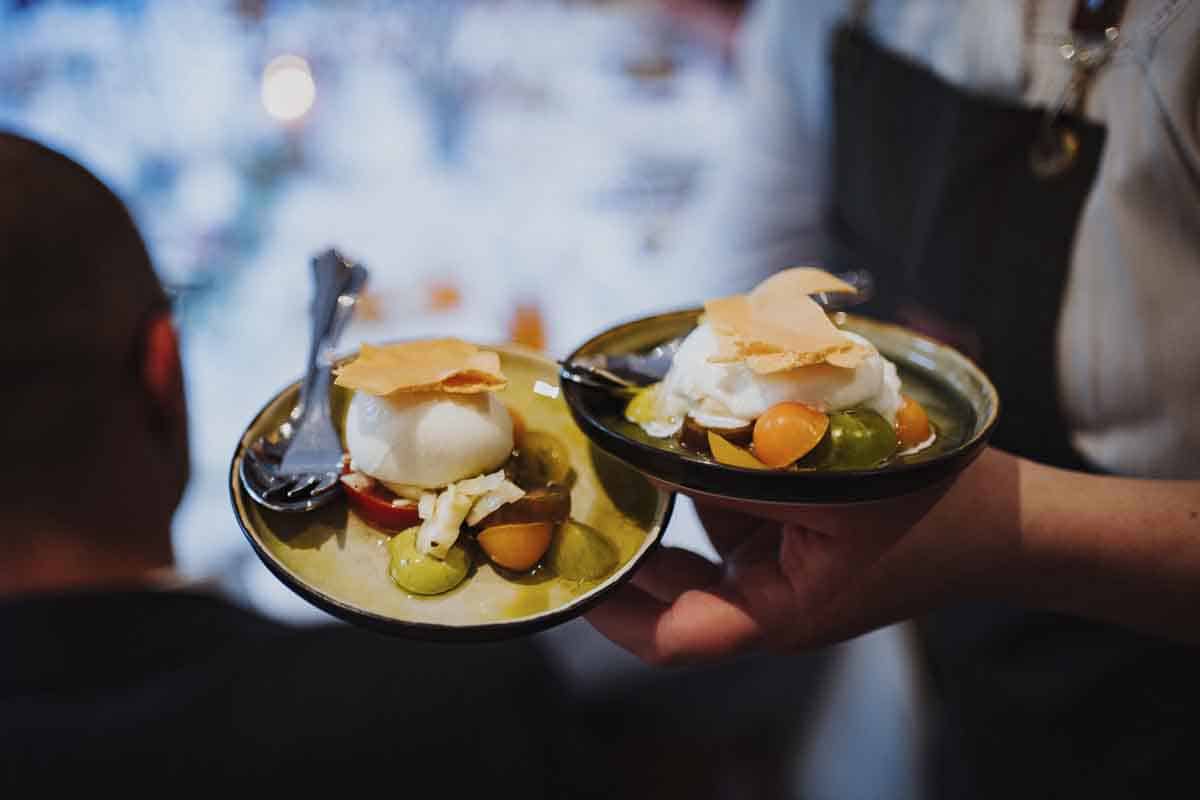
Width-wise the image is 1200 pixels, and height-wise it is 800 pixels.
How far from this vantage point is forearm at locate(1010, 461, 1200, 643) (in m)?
1.15

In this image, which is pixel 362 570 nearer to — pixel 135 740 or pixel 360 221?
pixel 135 740

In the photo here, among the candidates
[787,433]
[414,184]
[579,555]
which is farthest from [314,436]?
[414,184]

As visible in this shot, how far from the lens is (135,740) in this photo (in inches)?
48.1

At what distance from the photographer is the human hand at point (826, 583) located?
1097mm

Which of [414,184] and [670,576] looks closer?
[670,576]

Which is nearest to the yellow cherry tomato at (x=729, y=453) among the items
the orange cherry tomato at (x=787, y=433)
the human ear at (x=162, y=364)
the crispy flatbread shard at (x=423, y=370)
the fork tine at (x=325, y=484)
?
the orange cherry tomato at (x=787, y=433)

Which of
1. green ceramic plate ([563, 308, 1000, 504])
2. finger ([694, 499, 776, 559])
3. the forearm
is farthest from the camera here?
finger ([694, 499, 776, 559])

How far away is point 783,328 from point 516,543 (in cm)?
45

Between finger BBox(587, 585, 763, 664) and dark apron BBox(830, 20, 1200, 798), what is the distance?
2.57 feet

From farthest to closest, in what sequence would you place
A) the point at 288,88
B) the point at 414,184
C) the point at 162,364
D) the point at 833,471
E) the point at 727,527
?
the point at 414,184 → the point at 288,88 → the point at 162,364 → the point at 727,527 → the point at 833,471

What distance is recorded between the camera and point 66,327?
133 cm

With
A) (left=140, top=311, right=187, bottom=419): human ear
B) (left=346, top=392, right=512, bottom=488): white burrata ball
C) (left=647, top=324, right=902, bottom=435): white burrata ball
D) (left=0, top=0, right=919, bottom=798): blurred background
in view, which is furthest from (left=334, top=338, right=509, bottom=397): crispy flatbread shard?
(left=0, top=0, right=919, bottom=798): blurred background

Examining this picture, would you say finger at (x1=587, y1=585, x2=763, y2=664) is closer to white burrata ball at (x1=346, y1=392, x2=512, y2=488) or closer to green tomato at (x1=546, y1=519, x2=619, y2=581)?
green tomato at (x1=546, y1=519, x2=619, y2=581)

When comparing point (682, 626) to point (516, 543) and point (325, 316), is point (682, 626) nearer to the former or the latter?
point (516, 543)
